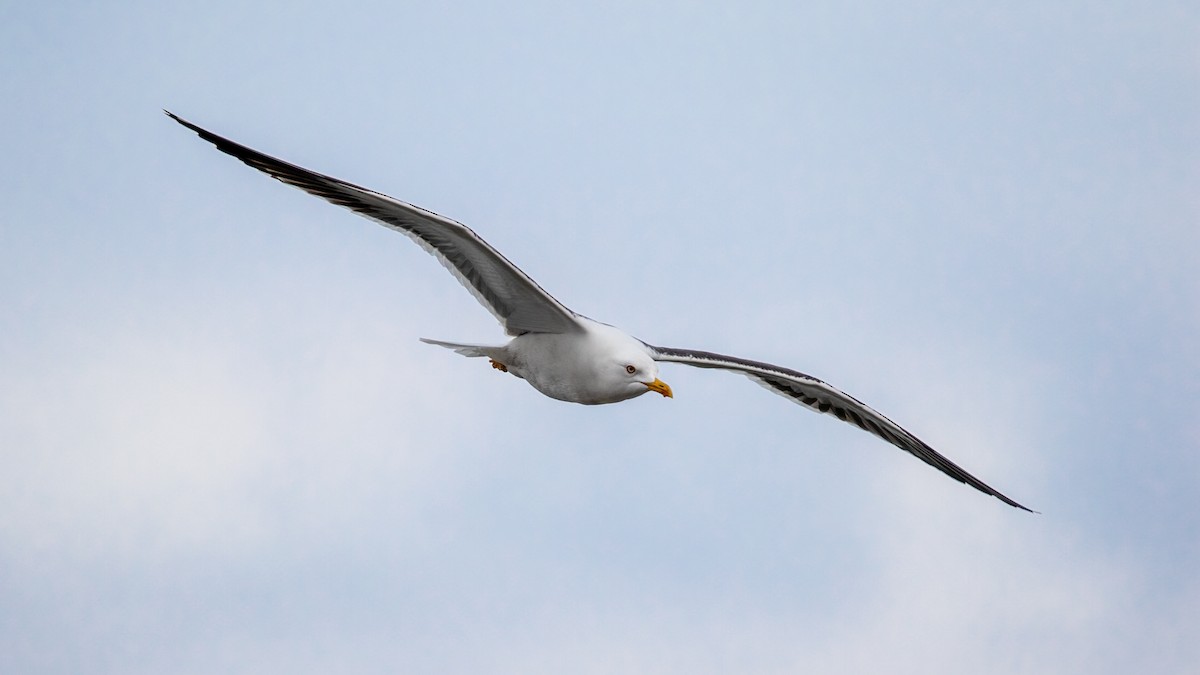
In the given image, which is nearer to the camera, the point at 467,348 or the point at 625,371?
the point at 625,371

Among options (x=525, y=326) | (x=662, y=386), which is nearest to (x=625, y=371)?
(x=662, y=386)

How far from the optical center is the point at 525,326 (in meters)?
13.0

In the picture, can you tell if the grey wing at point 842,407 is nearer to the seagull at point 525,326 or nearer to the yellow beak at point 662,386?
the seagull at point 525,326

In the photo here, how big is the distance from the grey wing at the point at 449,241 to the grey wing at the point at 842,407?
2115mm

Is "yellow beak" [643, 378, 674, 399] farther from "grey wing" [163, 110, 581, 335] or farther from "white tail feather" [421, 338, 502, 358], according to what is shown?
"white tail feather" [421, 338, 502, 358]

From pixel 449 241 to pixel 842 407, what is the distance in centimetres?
524

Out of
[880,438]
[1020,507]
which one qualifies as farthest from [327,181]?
[1020,507]

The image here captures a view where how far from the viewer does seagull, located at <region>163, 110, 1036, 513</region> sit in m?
11.8

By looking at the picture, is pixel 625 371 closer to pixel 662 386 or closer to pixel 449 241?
pixel 662 386

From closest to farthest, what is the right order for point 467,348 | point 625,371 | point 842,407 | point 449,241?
point 449,241 → point 625,371 → point 467,348 → point 842,407

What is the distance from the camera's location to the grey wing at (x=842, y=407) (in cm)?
1402

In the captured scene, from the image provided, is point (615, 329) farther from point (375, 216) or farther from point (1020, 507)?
point (1020, 507)

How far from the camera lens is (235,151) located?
11.8 metres

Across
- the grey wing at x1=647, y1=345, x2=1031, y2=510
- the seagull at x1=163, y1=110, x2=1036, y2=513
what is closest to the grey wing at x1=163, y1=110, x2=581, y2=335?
the seagull at x1=163, y1=110, x2=1036, y2=513
